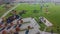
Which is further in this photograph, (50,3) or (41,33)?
(50,3)

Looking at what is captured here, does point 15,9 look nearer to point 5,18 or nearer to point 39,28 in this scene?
point 5,18

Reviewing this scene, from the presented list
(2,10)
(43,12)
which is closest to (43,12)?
(43,12)

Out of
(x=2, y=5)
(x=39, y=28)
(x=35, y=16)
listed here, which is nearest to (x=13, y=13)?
(x=2, y=5)

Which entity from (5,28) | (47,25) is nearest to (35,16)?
(47,25)

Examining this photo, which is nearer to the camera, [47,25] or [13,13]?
[47,25]

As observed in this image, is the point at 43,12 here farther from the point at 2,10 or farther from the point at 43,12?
the point at 2,10

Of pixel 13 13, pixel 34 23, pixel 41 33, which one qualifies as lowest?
pixel 41 33

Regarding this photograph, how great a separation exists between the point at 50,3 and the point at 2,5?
2.11 ft

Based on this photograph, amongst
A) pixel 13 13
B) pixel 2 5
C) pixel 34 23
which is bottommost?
pixel 34 23

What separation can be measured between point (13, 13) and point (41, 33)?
0.46 metres

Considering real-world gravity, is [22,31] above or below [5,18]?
below

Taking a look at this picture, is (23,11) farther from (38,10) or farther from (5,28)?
(5,28)

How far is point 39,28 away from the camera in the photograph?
1478mm

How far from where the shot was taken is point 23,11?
5.14 feet
